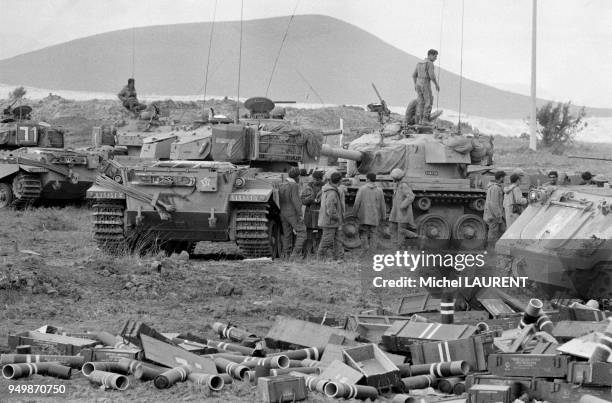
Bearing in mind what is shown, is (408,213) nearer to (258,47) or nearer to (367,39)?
(258,47)

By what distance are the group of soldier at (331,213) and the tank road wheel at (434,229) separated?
98cm

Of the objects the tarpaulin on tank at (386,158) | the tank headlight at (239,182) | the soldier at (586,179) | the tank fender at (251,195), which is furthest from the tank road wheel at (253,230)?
the tarpaulin on tank at (386,158)

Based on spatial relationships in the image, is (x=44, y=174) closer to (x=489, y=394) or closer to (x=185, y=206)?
(x=185, y=206)

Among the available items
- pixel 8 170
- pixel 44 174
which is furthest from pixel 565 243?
pixel 8 170

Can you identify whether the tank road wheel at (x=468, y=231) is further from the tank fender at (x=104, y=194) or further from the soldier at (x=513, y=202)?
the tank fender at (x=104, y=194)

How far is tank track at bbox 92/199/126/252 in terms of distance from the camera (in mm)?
17500

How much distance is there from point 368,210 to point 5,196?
1116cm

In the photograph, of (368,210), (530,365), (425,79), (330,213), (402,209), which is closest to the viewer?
(530,365)

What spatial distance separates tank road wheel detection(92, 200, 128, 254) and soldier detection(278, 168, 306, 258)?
2357 millimetres

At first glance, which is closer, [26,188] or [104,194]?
[104,194]

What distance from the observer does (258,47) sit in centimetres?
6706

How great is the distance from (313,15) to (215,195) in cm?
5429

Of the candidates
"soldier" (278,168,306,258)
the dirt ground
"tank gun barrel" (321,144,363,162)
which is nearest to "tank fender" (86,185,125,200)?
the dirt ground

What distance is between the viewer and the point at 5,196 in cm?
2670
